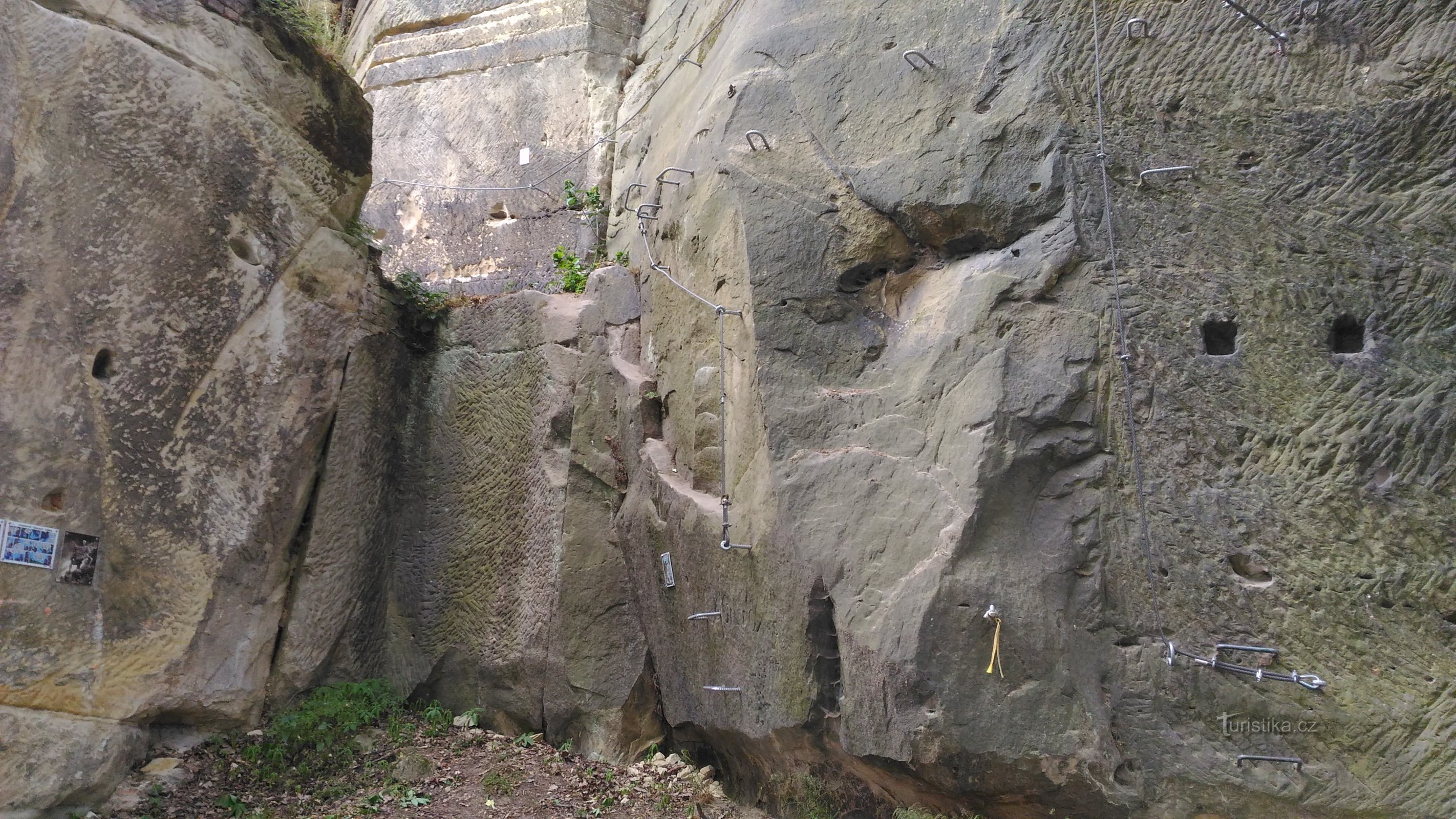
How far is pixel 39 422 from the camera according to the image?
5.13m

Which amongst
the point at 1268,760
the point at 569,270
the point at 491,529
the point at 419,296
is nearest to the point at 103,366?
the point at 419,296

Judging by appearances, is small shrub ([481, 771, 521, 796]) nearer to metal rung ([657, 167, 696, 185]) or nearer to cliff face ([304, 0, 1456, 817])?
cliff face ([304, 0, 1456, 817])

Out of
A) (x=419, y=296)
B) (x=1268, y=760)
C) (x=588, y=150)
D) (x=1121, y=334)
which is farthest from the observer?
(x=588, y=150)

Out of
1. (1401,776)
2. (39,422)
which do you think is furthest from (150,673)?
(1401,776)

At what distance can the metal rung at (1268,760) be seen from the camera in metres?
3.79

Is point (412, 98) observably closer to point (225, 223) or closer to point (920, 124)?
point (225, 223)

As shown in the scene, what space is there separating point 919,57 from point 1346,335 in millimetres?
2066

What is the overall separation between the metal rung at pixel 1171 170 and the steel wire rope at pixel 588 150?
116 inches

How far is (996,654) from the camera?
4.12 meters

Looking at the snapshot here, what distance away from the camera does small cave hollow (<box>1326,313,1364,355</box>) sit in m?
4.06

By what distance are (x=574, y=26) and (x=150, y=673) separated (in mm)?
5491

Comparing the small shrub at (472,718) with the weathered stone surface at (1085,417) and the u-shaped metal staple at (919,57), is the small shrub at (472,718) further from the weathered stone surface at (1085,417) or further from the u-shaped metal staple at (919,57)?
the u-shaped metal staple at (919,57)

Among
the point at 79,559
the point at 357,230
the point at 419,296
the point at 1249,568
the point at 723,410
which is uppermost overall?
the point at 357,230

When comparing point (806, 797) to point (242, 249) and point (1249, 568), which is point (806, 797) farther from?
point (242, 249)
